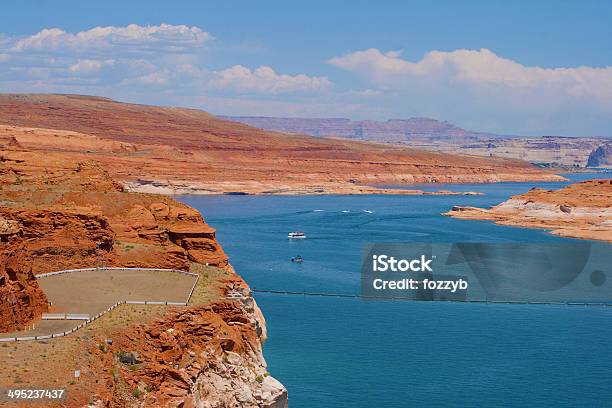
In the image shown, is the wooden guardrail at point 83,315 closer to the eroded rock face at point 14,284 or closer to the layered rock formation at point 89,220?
the layered rock formation at point 89,220

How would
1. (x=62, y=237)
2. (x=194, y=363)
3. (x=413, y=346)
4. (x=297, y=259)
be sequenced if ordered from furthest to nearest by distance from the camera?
(x=297, y=259), (x=413, y=346), (x=62, y=237), (x=194, y=363)

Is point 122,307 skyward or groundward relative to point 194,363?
skyward

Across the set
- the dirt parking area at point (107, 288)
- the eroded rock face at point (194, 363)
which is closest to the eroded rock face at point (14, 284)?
the dirt parking area at point (107, 288)

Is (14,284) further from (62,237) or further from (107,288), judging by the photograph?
(62,237)

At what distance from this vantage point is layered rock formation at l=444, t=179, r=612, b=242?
11648 centimetres

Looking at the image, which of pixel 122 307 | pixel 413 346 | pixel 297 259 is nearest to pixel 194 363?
pixel 122 307

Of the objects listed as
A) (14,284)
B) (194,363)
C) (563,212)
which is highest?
(14,284)

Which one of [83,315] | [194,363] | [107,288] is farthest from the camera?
[107,288]

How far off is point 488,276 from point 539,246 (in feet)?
81.6

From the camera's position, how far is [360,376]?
42969 millimetres

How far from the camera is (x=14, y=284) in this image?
26.8m

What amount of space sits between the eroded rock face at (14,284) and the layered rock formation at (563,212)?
301 feet

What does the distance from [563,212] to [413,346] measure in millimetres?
86780

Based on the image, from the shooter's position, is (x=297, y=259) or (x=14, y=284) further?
(x=297, y=259)
